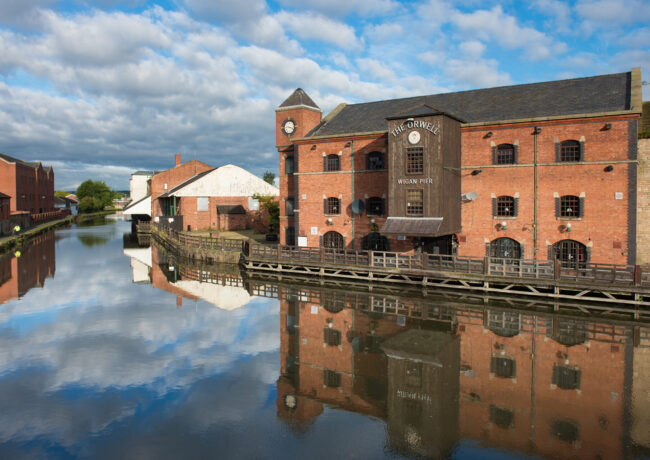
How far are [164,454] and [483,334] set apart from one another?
11.6 m

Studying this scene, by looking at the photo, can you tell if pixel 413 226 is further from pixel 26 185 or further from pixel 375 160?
pixel 26 185

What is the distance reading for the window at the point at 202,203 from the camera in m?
51.2

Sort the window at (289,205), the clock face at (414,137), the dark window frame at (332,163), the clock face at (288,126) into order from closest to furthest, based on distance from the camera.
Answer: the clock face at (414,137) < the dark window frame at (332,163) < the window at (289,205) < the clock face at (288,126)

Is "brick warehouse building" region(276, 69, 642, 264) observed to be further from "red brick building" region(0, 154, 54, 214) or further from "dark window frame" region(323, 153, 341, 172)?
"red brick building" region(0, 154, 54, 214)

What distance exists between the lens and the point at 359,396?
1195cm

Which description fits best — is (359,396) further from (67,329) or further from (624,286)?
(624,286)

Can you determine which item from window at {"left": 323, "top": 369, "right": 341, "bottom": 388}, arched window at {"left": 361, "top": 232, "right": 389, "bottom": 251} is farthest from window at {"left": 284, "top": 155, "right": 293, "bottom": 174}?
window at {"left": 323, "top": 369, "right": 341, "bottom": 388}

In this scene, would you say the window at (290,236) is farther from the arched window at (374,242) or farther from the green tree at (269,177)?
the green tree at (269,177)

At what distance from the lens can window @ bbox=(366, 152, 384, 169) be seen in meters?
28.5

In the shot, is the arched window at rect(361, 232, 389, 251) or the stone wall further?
the arched window at rect(361, 232, 389, 251)

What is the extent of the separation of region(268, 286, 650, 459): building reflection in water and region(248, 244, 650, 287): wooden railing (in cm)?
324

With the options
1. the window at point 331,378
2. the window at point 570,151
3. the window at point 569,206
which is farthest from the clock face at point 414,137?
the window at point 331,378

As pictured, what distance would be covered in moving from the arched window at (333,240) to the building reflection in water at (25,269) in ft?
55.0

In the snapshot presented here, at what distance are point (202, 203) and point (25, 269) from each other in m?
21.3
